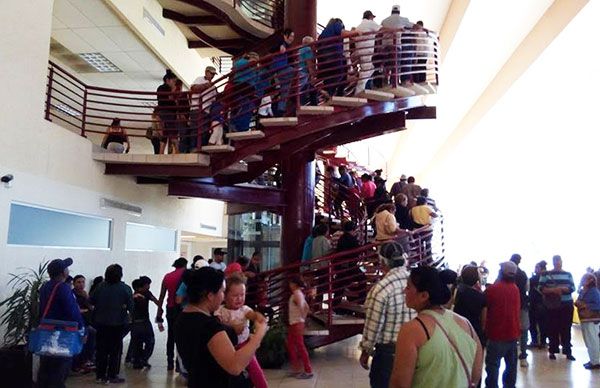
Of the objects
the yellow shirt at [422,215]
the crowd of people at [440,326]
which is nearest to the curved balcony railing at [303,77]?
the yellow shirt at [422,215]

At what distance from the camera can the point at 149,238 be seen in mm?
11766

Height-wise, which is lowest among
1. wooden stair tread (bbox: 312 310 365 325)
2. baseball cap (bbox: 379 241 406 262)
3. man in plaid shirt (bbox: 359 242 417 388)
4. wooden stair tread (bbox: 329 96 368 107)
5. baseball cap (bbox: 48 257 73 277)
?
wooden stair tread (bbox: 312 310 365 325)

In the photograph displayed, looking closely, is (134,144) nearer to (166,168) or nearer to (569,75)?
(166,168)

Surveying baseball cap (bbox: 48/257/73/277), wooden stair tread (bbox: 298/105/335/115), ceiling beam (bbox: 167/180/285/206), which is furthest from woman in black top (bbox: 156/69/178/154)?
baseball cap (bbox: 48/257/73/277)

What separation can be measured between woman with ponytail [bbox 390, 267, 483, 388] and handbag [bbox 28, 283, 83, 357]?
337cm

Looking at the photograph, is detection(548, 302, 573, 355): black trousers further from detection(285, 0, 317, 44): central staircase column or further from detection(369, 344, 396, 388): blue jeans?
detection(285, 0, 317, 44): central staircase column

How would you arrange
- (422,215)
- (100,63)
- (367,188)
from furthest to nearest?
(100,63) → (367,188) → (422,215)

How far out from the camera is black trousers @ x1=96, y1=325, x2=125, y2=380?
22.5 ft

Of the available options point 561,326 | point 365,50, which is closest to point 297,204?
point 365,50

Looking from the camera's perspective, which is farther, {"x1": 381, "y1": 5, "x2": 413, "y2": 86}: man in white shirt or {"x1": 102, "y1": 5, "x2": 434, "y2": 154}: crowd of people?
{"x1": 381, "y1": 5, "x2": 413, "y2": 86}: man in white shirt

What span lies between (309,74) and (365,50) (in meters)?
1.15

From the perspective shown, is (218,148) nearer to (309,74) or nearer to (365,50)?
(309,74)

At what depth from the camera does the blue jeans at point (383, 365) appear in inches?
160

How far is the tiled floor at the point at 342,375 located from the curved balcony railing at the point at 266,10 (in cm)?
821
